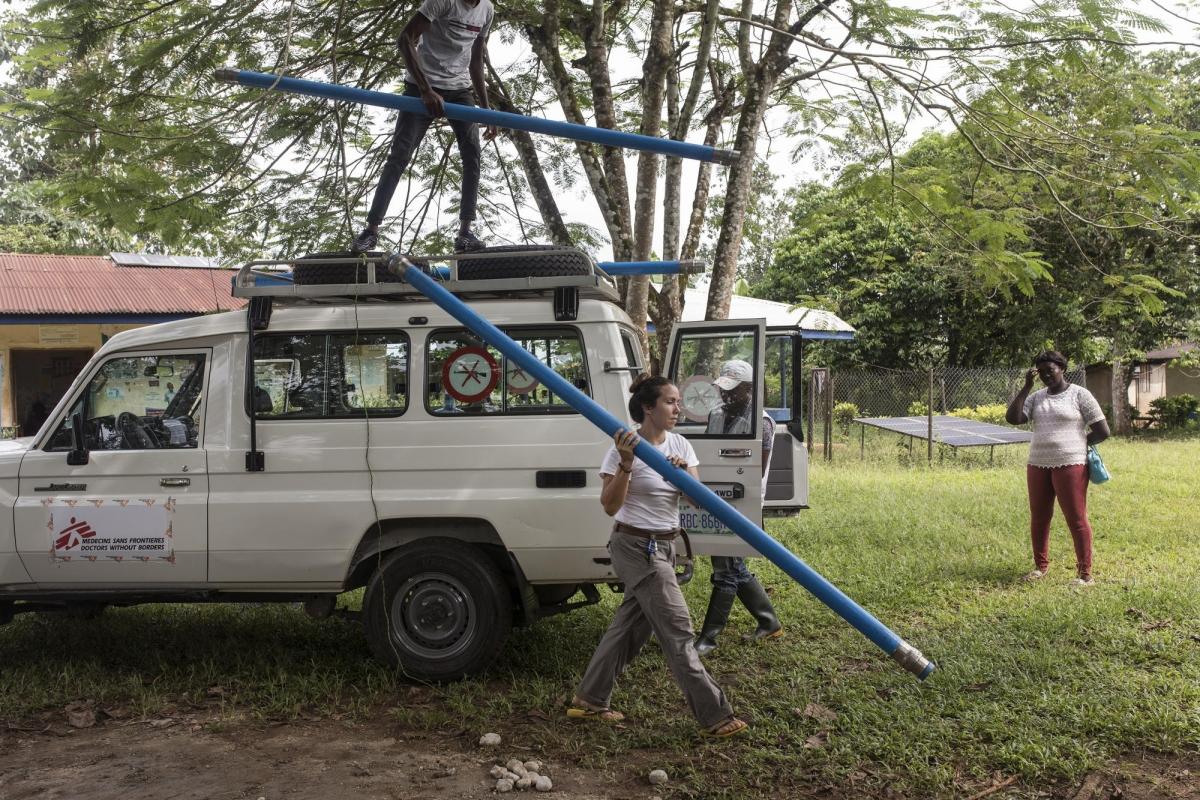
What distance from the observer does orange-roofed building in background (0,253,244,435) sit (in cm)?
1440

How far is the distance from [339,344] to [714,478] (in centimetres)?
228

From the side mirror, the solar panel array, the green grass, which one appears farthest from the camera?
the solar panel array

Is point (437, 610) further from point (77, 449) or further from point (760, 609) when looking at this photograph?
point (77, 449)

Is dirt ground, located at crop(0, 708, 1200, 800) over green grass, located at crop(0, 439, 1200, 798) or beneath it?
beneath

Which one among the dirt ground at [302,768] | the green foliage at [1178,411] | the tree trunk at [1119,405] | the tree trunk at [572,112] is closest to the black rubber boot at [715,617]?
the dirt ground at [302,768]

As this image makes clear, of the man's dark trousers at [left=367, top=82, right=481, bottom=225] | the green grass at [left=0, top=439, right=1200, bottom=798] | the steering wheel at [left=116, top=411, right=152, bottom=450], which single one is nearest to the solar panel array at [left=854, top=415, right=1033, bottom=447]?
the green grass at [left=0, top=439, right=1200, bottom=798]

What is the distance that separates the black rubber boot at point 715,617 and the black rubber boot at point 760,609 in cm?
17

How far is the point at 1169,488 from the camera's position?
→ 11.8 metres

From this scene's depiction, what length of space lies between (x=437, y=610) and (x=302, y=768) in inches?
49.8

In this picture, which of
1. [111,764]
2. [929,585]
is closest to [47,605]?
[111,764]

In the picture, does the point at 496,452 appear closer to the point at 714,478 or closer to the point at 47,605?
the point at 714,478

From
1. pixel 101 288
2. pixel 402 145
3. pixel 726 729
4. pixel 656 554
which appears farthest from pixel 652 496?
pixel 101 288

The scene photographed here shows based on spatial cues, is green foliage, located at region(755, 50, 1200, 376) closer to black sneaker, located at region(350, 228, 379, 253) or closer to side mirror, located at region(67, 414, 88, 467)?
black sneaker, located at region(350, 228, 379, 253)

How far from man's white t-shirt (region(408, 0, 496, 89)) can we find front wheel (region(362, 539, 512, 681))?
256 cm
